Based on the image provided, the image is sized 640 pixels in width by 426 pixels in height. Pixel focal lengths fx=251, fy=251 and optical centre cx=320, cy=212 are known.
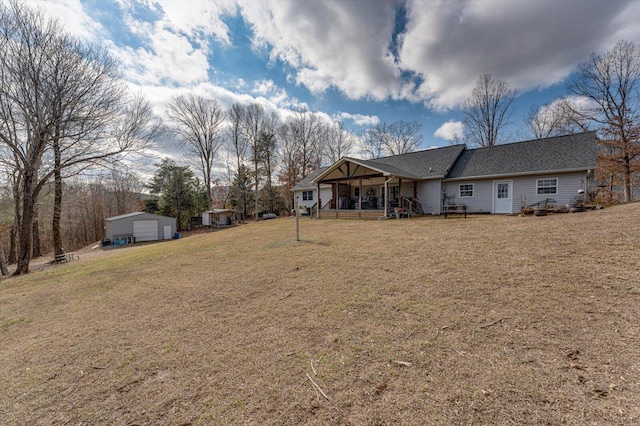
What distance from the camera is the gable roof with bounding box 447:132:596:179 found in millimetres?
13023

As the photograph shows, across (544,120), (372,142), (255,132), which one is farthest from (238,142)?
(544,120)

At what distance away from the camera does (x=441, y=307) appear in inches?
145

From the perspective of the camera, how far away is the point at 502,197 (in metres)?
14.9

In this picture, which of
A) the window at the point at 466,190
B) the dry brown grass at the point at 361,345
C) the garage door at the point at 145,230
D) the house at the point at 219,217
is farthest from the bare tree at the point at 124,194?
the window at the point at 466,190

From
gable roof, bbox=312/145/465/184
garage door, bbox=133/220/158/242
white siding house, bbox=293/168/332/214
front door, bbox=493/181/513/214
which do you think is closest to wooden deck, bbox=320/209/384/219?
gable roof, bbox=312/145/465/184

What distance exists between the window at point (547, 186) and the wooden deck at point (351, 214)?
8509 millimetres

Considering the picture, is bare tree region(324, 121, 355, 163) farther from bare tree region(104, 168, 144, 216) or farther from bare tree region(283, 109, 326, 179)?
bare tree region(104, 168, 144, 216)

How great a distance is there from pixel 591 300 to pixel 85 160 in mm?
20396

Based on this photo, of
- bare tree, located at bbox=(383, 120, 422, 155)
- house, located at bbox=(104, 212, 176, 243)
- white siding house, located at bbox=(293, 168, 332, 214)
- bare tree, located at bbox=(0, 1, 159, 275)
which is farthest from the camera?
bare tree, located at bbox=(383, 120, 422, 155)

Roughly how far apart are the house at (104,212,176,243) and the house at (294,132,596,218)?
739 inches

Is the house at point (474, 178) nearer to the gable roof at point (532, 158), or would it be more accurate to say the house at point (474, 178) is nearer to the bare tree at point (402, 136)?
the gable roof at point (532, 158)

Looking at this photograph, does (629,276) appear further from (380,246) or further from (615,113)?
(615,113)

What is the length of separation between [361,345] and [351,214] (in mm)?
13977

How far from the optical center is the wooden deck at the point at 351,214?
15880mm
